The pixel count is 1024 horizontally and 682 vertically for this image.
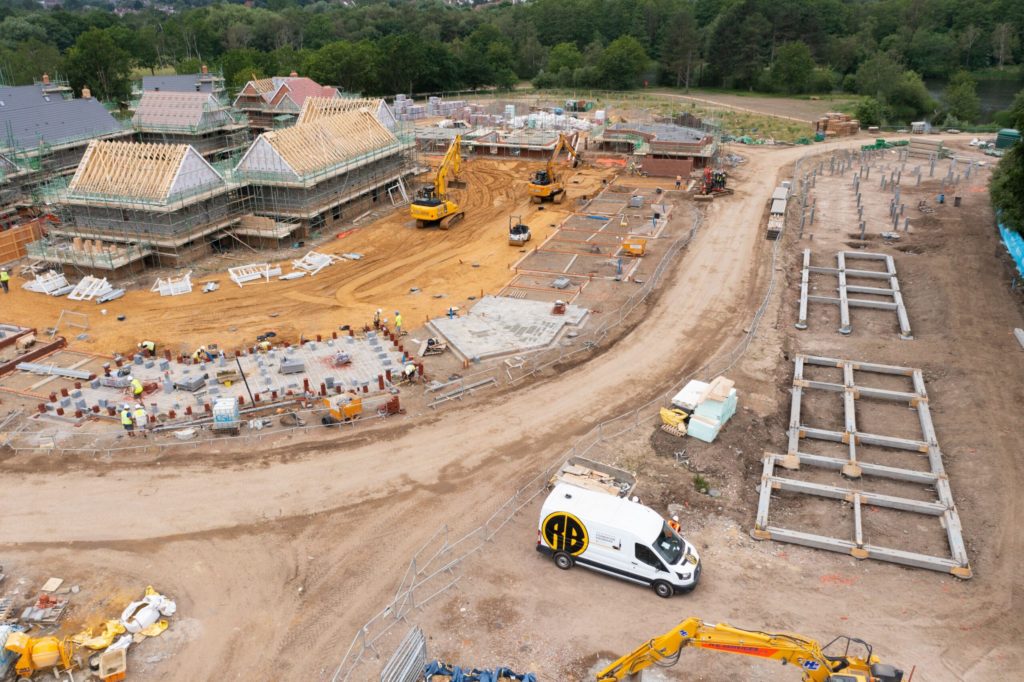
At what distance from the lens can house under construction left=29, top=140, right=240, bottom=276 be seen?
38.1 meters

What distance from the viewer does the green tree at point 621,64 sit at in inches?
3952

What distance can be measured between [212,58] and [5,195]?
86795 mm

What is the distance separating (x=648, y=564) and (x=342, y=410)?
1191 centimetres

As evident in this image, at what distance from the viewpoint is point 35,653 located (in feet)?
50.0

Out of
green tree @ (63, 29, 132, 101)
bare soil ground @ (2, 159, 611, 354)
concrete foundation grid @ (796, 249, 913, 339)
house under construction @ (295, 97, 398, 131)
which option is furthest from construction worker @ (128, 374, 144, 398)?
green tree @ (63, 29, 132, 101)

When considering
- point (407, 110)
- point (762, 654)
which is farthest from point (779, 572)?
point (407, 110)

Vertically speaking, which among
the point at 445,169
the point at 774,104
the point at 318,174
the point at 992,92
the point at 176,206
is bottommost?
the point at 176,206

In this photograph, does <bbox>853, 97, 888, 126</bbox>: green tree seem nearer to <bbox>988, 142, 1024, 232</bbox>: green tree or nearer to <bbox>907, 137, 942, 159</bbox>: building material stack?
<bbox>907, 137, 942, 159</bbox>: building material stack

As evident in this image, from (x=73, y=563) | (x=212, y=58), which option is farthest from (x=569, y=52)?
(x=73, y=563)

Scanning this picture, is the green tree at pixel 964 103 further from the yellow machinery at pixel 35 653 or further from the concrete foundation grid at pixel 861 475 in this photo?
the yellow machinery at pixel 35 653

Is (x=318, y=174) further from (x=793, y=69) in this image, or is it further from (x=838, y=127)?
(x=793, y=69)

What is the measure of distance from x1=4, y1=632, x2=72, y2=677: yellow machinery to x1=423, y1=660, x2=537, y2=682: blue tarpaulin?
7.76m

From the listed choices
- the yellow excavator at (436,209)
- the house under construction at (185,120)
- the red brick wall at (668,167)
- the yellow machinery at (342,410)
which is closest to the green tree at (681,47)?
the red brick wall at (668,167)

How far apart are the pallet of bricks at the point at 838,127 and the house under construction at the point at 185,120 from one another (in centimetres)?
5643
